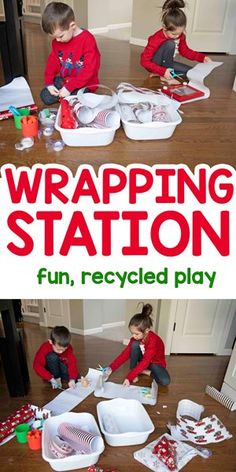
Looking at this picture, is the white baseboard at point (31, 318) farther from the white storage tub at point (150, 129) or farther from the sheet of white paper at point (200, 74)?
the white storage tub at point (150, 129)

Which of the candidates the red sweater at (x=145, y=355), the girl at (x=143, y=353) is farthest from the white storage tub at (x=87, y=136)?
the red sweater at (x=145, y=355)

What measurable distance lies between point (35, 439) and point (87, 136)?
1.52 metres

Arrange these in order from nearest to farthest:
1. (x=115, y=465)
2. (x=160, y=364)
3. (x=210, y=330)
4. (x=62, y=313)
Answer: (x=115, y=465) → (x=160, y=364) → (x=210, y=330) → (x=62, y=313)

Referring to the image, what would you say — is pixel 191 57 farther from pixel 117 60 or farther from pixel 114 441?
pixel 114 441

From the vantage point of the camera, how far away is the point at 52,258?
194cm

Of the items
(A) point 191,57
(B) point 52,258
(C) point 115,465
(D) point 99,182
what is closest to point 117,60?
(A) point 191,57

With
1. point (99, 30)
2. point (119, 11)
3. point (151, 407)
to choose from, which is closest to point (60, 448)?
point (151, 407)

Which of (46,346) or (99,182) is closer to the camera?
(99,182)

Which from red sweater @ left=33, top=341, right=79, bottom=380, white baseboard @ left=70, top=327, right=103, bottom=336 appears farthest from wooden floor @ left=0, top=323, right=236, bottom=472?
white baseboard @ left=70, top=327, right=103, bottom=336

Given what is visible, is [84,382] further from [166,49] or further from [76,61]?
[166,49]

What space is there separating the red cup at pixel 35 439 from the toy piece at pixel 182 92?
5.89 feet

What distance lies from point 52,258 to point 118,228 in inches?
10.7

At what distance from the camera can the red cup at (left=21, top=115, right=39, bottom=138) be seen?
2.21m

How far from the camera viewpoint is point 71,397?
293 centimetres
